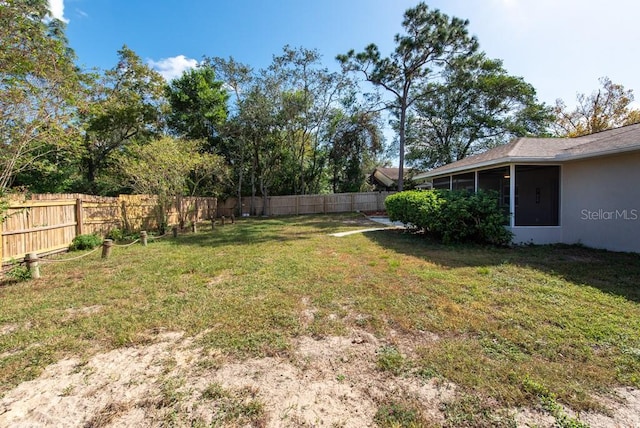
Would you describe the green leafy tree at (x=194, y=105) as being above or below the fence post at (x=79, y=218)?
→ above

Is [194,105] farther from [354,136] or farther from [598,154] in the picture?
[598,154]

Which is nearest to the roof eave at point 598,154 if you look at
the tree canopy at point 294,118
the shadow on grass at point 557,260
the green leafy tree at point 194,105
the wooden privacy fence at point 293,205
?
the shadow on grass at point 557,260

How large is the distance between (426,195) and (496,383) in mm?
7452

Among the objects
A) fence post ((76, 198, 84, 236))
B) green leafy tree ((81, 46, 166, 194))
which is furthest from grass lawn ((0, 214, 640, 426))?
green leafy tree ((81, 46, 166, 194))

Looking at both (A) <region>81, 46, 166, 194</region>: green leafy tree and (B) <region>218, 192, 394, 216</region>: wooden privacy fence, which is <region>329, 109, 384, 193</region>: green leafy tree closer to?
(B) <region>218, 192, 394, 216</region>: wooden privacy fence

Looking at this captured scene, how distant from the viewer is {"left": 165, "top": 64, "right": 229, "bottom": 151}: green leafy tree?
18.9 metres

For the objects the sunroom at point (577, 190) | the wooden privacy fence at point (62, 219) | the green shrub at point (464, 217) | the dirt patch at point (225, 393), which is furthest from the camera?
the green shrub at point (464, 217)

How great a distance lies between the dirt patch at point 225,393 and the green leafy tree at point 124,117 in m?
13.9

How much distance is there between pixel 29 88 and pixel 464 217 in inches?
424

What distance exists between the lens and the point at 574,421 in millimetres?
1814

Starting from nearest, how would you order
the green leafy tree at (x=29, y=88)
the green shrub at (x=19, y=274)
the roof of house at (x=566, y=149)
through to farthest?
the green shrub at (x=19, y=274) < the green leafy tree at (x=29, y=88) < the roof of house at (x=566, y=149)

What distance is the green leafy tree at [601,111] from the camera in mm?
20688

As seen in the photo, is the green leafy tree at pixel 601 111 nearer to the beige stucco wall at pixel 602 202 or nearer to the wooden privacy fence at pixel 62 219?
the beige stucco wall at pixel 602 202

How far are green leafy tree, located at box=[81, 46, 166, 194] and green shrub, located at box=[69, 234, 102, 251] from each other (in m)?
6.70
